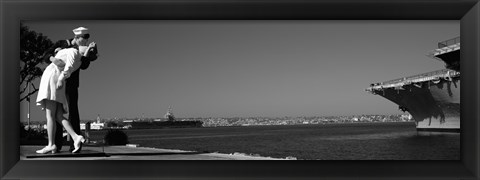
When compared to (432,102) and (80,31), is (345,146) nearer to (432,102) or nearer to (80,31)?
(432,102)

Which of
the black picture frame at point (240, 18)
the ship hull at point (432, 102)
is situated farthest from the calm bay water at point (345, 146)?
the black picture frame at point (240, 18)

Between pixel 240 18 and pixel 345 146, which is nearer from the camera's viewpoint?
pixel 240 18

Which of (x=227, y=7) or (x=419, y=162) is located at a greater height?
(x=227, y=7)

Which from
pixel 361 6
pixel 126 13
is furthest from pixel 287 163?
pixel 126 13

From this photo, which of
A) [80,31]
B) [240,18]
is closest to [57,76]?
[80,31]

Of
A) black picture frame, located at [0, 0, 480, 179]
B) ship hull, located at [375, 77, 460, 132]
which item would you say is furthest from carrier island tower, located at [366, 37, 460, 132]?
black picture frame, located at [0, 0, 480, 179]

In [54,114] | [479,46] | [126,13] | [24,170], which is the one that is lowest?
[24,170]

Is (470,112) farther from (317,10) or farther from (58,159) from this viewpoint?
(58,159)
